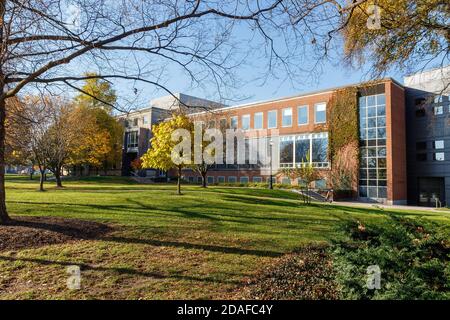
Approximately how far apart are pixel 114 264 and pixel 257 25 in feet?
17.0

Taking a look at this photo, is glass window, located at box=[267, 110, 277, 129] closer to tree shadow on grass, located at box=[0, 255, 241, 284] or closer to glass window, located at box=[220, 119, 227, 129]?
glass window, located at box=[220, 119, 227, 129]

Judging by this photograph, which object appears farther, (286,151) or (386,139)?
(286,151)

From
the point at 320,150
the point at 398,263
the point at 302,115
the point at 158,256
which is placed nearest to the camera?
the point at 398,263

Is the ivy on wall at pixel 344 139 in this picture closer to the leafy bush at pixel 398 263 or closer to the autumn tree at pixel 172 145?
the autumn tree at pixel 172 145

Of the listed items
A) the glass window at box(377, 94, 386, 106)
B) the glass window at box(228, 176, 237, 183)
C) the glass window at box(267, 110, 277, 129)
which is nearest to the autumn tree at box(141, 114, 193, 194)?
the glass window at box(377, 94, 386, 106)

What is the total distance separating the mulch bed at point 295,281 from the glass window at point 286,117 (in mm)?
32170

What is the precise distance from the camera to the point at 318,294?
4520mm

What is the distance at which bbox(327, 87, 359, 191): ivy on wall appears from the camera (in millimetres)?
31062

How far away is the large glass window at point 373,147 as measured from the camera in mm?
29538

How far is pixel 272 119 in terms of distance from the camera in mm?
39125

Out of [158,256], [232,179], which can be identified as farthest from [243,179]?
[158,256]

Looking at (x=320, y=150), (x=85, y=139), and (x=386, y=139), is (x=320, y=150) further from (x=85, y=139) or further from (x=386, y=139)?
(x=85, y=139)

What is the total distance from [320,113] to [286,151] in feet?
19.4
